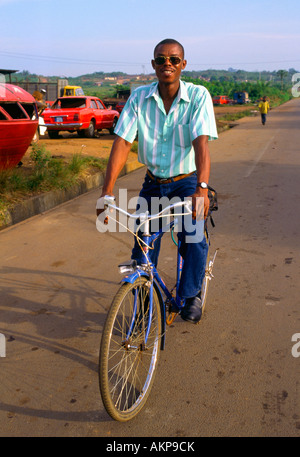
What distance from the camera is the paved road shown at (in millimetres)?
2836

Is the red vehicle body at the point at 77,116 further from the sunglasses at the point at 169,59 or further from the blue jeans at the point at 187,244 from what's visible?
the sunglasses at the point at 169,59

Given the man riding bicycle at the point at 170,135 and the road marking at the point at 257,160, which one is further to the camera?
the road marking at the point at 257,160

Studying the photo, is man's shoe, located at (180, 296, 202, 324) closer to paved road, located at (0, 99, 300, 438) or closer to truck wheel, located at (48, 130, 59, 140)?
paved road, located at (0, 99, 300, 438)

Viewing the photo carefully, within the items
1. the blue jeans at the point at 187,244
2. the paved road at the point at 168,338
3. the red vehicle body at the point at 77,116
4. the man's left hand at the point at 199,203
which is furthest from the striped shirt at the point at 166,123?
the red vehicle body at the point at 77,116

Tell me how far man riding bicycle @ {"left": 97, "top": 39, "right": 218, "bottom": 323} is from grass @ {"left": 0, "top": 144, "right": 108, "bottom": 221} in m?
4.20

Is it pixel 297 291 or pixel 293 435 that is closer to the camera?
pixel 293 435

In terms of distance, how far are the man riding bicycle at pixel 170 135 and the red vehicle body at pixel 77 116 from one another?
14.1m

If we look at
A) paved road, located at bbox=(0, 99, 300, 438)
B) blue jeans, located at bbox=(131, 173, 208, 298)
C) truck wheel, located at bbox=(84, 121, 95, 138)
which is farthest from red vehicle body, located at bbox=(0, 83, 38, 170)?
truck wheel, located at bbox=(84, 121, 95, 138)

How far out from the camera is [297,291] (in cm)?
461

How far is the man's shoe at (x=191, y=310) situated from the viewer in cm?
369

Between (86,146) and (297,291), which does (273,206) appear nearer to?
(297,291)

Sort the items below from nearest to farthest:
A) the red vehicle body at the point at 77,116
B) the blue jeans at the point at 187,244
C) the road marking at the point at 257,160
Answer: the blue jeans at the point at 187,244
the road marking at the point at 257,160
the red vehicle body at the point at 77,116
